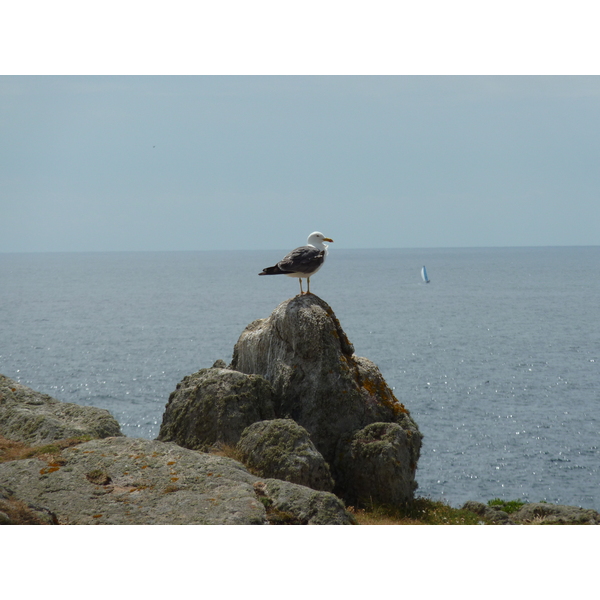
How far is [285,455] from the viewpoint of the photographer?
12.8m

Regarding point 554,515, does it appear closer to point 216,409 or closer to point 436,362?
point 216,409

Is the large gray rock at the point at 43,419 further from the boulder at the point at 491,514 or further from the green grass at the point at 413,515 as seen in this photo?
the boulder at the point at 491,514

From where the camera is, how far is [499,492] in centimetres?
2944

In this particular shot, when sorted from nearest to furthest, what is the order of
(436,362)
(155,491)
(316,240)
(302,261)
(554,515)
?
1. (155,491)
2. (302,261)
3. (316,240)
4. (554,515)
5. (436,362)

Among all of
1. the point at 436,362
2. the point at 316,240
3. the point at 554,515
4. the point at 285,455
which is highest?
the point at 316,240

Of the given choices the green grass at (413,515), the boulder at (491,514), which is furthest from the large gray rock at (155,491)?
the boulder at (491,514)

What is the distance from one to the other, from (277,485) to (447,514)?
665 centimetres

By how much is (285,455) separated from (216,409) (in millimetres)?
2530

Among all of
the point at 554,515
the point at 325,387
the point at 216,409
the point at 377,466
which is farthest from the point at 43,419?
the point at 554,515

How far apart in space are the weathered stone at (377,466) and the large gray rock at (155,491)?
420 cm

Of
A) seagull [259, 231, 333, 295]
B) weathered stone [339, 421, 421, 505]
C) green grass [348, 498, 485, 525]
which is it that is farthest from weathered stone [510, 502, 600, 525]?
seagull [259, 231, 333, 295]

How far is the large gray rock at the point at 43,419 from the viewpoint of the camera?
1395 cm

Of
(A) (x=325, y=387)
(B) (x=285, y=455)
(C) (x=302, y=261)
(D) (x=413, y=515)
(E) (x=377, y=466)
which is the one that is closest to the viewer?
(B) (x=285, y=455)

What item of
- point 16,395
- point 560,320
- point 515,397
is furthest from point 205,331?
point 16,395
